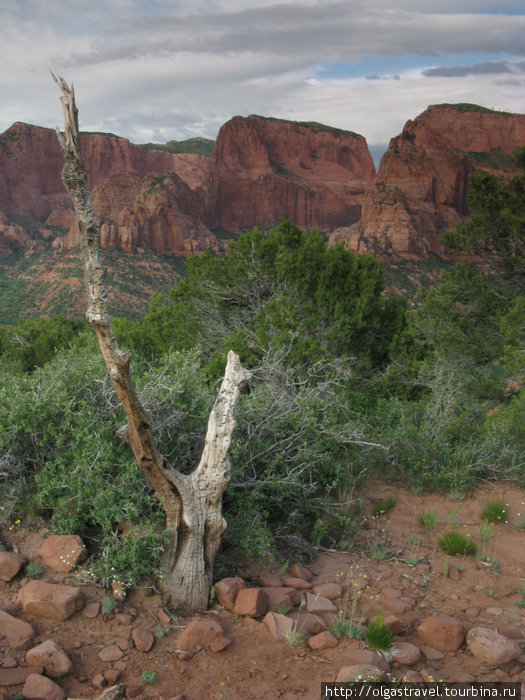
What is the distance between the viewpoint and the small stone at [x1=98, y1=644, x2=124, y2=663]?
132 inches

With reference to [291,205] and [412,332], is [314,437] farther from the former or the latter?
[291,205]

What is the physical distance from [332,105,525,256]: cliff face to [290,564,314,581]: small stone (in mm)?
61402

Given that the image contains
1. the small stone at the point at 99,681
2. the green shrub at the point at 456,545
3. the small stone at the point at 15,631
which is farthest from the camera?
the green shrub at the point at 456,545

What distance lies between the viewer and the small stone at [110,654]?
3352 millimetres

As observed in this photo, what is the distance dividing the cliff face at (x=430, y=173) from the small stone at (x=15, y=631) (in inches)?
2478

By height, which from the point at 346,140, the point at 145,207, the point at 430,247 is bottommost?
the point at 430,247

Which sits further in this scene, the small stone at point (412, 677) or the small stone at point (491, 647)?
the small stone at point (491, 647)

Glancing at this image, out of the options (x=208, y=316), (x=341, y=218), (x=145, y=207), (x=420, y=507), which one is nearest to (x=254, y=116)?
(x=341, y=218)

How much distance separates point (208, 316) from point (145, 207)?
6117 centimetres

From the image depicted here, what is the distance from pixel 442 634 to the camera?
3.77m

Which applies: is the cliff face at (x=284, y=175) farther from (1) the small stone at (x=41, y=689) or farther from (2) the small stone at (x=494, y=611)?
(1) the small stone at (x=41, y=689)

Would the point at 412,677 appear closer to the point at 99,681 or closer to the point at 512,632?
Answer: the point at 512,632

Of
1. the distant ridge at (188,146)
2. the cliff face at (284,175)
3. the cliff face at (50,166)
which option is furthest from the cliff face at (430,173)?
the distant ridge at (188,146)

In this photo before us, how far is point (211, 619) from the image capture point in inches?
153
